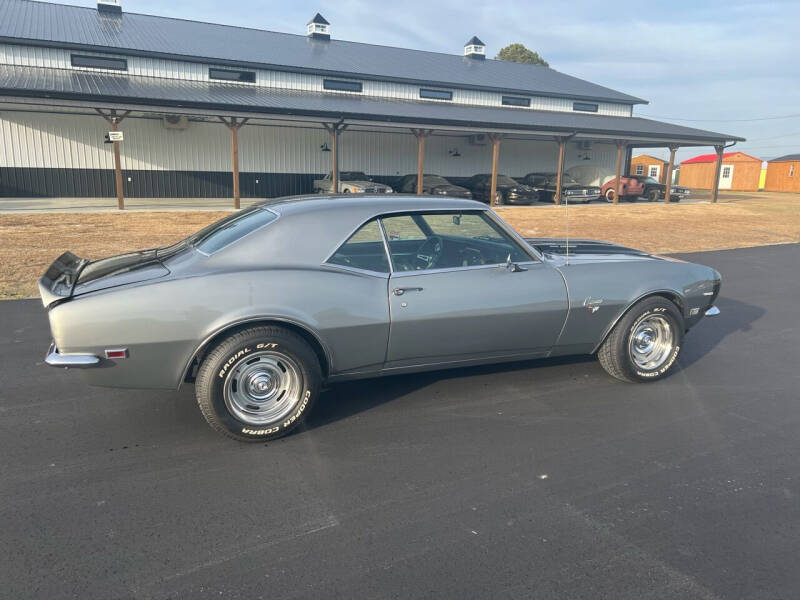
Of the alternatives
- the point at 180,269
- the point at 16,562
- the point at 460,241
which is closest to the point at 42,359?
the point at 180,269

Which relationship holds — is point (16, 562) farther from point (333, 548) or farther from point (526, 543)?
point (526, 543)

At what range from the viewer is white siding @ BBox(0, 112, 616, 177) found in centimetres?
2186

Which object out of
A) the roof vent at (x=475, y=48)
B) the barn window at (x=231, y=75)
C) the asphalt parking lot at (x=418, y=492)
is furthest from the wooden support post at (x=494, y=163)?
the asphalt parking lot at (x=418, y=492)

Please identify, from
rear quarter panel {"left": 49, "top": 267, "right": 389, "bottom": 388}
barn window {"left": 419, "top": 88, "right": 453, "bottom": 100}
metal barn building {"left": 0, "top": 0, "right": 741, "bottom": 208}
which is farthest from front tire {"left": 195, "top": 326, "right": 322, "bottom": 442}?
barn window {"left": 419, "top": 88, "right": 453, "bottom": 100}

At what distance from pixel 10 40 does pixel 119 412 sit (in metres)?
23.6

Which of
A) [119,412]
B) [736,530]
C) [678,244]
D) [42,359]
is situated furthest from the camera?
[678,244]

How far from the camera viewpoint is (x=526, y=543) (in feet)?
8.66

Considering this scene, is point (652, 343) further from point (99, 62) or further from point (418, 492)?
point (99, 62)

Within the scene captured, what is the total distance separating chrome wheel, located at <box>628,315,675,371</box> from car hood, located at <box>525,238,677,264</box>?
1.76 ft

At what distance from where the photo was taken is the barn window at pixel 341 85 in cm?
2691

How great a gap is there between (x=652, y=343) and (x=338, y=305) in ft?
8.86

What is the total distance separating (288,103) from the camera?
2159 centimetres

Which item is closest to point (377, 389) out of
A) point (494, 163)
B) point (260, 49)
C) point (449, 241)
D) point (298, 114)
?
point (449, 241)

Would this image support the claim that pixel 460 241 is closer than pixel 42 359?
Yes
